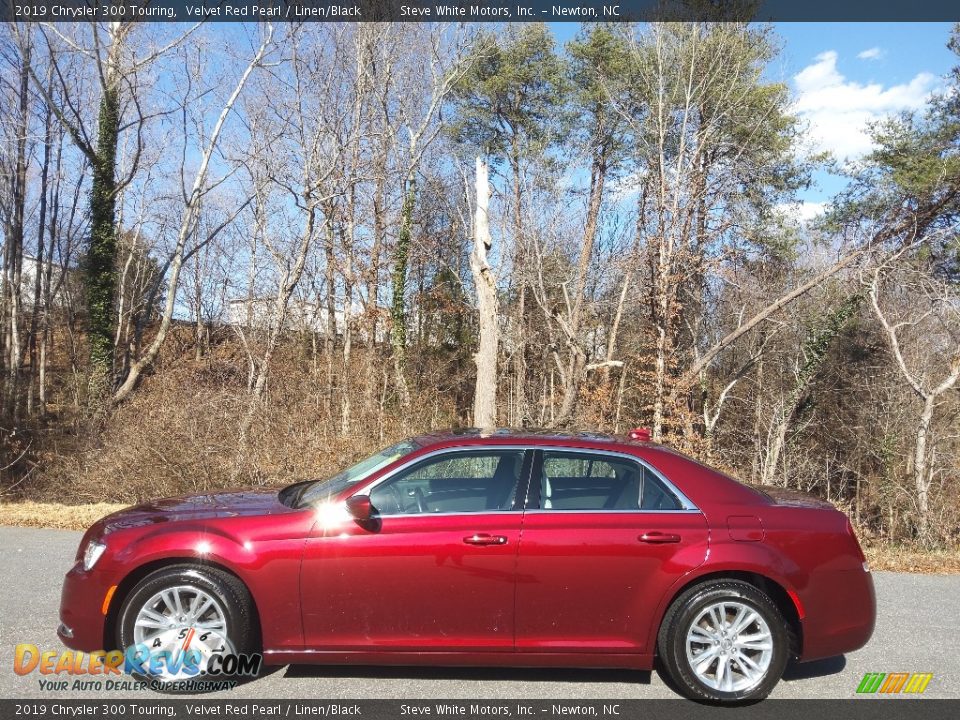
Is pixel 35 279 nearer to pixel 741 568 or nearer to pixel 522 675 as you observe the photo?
pixel 522 675

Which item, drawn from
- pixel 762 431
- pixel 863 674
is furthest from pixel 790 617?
pixel 762 431

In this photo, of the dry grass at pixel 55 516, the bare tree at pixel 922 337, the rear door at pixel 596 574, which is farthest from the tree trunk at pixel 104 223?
the rear door at pixel 596 574

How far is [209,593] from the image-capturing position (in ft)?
13.6

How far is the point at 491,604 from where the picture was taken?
416 cm

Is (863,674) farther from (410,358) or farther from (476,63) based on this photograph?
(476,63)

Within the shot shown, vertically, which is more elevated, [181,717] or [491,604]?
[491,604]

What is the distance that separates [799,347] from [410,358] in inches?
473

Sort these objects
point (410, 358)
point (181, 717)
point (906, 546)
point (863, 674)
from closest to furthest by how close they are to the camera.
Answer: point (181, 717) < point (863, 674) < point (906, 546) < point (410, 358)

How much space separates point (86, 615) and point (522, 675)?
253cm

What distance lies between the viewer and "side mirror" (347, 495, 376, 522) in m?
4.17

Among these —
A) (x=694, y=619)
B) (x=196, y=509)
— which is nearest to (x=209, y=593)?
(x=196, y=509)

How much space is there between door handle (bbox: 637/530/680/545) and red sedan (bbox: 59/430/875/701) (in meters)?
0.01

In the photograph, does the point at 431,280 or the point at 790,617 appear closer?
the point at 790,617

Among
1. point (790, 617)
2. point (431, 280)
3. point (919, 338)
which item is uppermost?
point (431, 280)
